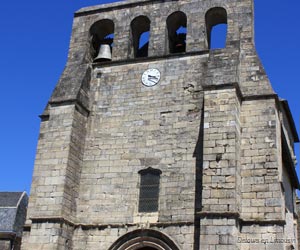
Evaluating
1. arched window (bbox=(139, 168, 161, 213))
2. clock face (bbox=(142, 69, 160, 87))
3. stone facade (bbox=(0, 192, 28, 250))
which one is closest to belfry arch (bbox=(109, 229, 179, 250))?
arched window (bbox=(139, 168, 161, 213))

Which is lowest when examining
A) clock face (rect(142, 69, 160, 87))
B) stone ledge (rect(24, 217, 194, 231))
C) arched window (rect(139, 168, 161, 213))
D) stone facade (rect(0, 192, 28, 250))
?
stone ledge (rect(24, 217, 194, 231))

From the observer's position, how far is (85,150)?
13.0 m

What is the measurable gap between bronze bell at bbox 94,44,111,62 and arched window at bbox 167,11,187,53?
1898 millimetres

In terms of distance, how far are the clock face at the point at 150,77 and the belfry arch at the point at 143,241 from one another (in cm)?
414

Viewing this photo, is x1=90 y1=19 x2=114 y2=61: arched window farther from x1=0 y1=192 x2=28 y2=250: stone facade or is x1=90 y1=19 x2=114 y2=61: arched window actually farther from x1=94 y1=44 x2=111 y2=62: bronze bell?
x1=0 y1=192 x2=28 y2=250: stone facade

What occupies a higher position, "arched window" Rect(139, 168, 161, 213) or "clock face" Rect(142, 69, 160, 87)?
"clock face" Rect(142, 69, 160, 87)

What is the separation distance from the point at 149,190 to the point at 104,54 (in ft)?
15.2

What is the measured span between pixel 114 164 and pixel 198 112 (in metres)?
2.64

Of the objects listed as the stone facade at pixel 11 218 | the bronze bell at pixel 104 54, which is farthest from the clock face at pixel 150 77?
the stone facade at pixel 11 218

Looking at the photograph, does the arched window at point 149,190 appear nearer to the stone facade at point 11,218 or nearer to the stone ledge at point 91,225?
the stone ledge at point 91,225

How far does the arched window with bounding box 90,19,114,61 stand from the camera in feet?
47.5

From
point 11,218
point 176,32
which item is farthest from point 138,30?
point 11,218

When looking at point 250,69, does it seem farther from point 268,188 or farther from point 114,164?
point 114,164

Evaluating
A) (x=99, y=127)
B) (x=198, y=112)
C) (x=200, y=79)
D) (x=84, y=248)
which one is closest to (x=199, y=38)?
(x=200, y=79)
